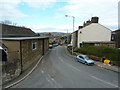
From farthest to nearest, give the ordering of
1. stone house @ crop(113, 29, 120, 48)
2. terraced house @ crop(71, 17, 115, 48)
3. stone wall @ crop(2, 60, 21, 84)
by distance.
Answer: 1. terraced house @ crop(71, 17, 115, 48)
2. stone house @ crop(113, 29, 120, 48)
3. stone wall @ crop(2, 60, 21, 84)

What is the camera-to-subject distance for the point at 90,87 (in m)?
9.56

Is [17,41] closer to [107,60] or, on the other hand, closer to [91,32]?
[107,60]

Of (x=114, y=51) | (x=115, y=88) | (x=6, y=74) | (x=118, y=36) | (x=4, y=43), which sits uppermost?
(x=118, y=36)

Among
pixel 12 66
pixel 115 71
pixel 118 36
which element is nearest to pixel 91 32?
pixel 118 36

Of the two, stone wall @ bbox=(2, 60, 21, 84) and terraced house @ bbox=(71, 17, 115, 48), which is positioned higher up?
terraced house @ bbox=(71, 17, 115, 48)

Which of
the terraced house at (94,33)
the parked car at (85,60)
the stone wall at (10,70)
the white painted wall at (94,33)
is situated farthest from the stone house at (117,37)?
the stone wall at (10,70)

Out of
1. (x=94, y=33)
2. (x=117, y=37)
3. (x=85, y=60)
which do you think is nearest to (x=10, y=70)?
(x=85, y=60)

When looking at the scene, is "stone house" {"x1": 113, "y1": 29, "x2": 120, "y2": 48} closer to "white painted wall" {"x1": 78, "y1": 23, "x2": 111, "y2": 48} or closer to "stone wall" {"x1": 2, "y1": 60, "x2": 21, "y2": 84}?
"white painted wall" {"x1": 78, "y1": 23, "x2": 111, "y2": 48}

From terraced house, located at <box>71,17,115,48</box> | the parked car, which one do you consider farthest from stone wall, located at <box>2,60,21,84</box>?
terraced house, located at <box>71,17,115,48</box>

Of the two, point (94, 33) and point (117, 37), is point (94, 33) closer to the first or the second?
point (94, 33)

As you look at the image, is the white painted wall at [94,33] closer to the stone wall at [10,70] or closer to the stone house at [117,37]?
the stone house at [117,37]

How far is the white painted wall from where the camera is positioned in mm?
29641

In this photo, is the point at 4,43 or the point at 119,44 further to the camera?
the point at 119,44

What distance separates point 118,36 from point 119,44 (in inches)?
103
